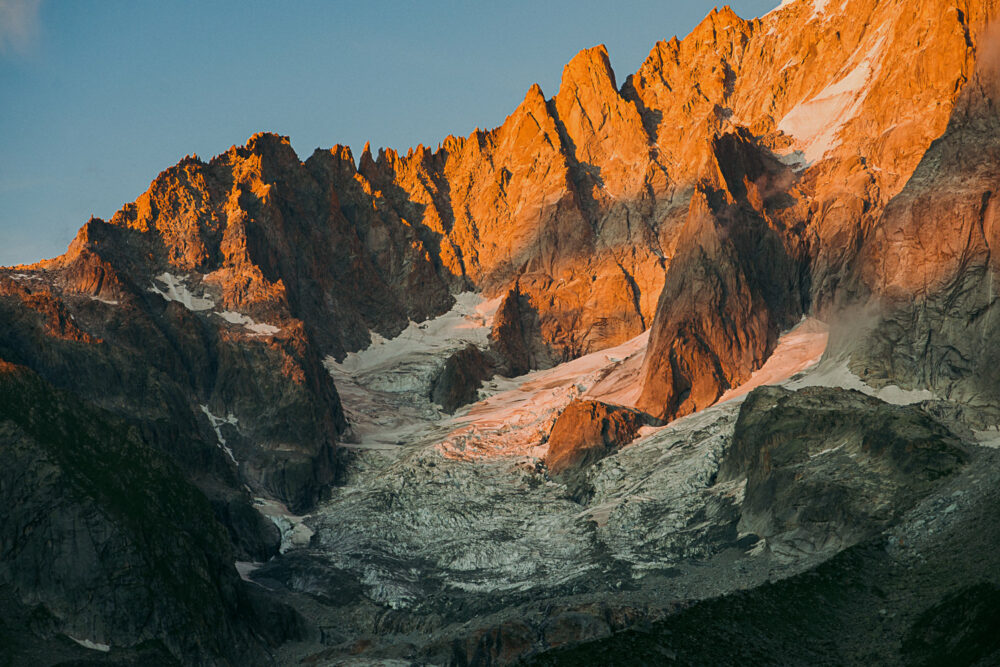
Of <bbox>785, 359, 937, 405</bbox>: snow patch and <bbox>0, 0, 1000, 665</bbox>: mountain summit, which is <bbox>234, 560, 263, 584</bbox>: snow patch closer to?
<bbox>0, 0, 1000, 665</bbox>: mountain summit

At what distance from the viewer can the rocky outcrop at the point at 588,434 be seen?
180500mm

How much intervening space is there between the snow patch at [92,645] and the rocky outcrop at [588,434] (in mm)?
84491

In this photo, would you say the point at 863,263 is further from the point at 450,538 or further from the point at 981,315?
the point at 450,538

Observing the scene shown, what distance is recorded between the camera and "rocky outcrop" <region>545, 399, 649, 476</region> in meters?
180

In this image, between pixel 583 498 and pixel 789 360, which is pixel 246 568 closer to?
pixel 583 498

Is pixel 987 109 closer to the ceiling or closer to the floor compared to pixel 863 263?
closer to the ceiling

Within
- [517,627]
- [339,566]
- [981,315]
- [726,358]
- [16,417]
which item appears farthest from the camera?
[726,358]

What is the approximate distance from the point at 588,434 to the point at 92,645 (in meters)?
90.2

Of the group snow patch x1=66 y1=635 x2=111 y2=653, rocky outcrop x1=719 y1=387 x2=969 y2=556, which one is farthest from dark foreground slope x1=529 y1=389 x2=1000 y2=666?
snow patch x1=66 y1=635 x2=111 y2=653

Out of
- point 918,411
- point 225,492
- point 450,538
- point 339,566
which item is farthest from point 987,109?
point 225,492

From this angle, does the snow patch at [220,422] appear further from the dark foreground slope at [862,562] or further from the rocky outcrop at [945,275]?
the rocky outcrop at [945,275]

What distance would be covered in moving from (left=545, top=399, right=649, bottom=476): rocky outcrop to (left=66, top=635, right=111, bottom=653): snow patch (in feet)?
277

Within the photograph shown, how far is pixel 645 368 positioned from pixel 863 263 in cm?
4146

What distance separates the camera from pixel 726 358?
194875 mm
